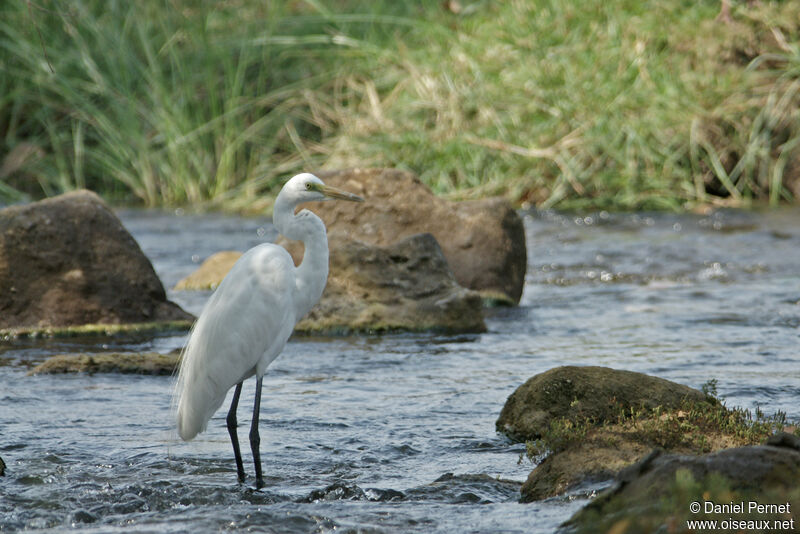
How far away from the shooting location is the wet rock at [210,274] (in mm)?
8273

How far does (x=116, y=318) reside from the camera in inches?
266

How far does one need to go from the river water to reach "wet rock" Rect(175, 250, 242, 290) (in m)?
0.19

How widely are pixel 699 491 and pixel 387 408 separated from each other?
2.50 meters

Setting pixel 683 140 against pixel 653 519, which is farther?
pixel 683 140

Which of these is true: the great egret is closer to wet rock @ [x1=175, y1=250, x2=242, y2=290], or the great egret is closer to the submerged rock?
the submerged rock

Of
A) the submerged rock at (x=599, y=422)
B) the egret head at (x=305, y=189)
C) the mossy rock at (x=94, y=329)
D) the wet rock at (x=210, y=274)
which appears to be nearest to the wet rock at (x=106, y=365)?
the mossy rock at (x=94, y=329)

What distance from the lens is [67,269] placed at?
21.8ft

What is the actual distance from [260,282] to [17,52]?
9100 mm

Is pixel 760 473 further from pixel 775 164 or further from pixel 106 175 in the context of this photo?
pixel 106 175

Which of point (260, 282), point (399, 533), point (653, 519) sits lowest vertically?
point (399, 533)

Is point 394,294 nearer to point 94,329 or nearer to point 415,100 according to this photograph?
point 94,329

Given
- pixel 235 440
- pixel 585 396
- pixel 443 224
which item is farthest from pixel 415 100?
pixel 235 440

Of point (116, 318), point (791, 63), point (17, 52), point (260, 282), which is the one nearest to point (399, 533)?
point (260, 282)

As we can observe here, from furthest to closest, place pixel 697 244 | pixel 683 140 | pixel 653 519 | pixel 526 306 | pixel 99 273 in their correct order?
pixel 683 140
pixel 697 244
pixel 526 306
pixel 99 273
pixel 653 519
